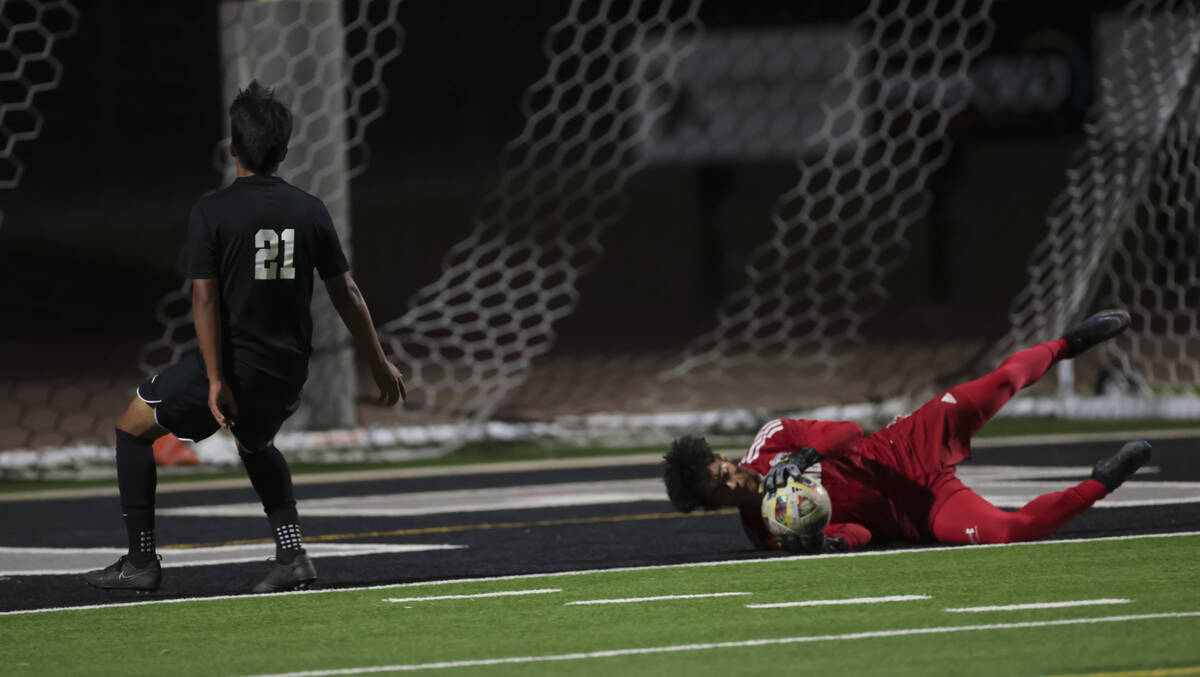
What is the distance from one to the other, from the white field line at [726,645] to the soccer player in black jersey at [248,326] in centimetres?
126

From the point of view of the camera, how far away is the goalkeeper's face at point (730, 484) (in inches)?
246

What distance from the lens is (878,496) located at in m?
6.44

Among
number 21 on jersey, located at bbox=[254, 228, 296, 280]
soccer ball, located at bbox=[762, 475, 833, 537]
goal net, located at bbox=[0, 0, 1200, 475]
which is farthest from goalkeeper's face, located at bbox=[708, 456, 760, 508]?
goal net, located at bbox=[0, 0, 1200, 475]

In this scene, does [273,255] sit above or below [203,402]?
above

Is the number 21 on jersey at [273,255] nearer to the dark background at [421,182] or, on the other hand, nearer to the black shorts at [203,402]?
the black shorts at [203,402]

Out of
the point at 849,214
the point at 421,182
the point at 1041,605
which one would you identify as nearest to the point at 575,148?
the point at 421,182

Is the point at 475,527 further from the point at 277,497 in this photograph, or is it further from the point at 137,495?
the point at 137,495

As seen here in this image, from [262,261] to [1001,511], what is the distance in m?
2.56

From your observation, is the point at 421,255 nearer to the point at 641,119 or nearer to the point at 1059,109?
the point at 641,119

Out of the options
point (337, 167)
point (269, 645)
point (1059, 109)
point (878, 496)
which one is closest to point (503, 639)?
point (269, 645)

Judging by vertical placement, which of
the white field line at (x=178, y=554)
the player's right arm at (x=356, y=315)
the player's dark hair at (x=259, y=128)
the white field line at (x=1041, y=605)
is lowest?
the white field line at (x=178, y=554)

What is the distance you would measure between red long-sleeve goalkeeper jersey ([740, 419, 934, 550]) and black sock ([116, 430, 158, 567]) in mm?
1924

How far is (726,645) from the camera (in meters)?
4.68

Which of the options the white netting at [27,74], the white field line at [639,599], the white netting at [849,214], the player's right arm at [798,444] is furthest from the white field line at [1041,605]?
the white netting at [27,74]
